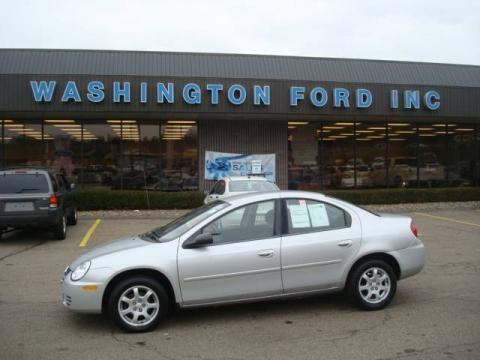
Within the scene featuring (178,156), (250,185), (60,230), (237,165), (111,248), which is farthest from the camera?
(237,165)

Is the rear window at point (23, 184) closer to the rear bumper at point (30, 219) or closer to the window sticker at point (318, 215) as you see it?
the rear bumper at point (30, 219)

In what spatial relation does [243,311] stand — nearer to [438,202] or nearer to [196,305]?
[196,305]

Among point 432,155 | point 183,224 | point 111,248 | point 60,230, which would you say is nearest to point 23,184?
point 60,230

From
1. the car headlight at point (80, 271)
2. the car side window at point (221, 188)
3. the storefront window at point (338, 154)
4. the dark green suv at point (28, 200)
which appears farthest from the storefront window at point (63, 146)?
the car headlight at point (80, 271)

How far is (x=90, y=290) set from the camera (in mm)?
→ 5199

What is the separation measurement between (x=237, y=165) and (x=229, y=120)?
176cm

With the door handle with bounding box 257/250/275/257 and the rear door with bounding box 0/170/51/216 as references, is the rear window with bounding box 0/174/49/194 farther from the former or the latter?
the door handle with bounding box 257/250/275/257

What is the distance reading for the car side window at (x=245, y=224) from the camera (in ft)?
18.5

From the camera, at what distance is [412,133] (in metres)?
21.7

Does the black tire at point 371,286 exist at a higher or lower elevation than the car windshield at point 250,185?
lower

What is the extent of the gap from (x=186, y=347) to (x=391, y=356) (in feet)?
6.16

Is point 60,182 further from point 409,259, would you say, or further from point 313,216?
point 409,259

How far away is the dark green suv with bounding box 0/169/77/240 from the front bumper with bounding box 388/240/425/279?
776cm

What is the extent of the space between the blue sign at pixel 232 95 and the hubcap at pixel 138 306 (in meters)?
12.4
